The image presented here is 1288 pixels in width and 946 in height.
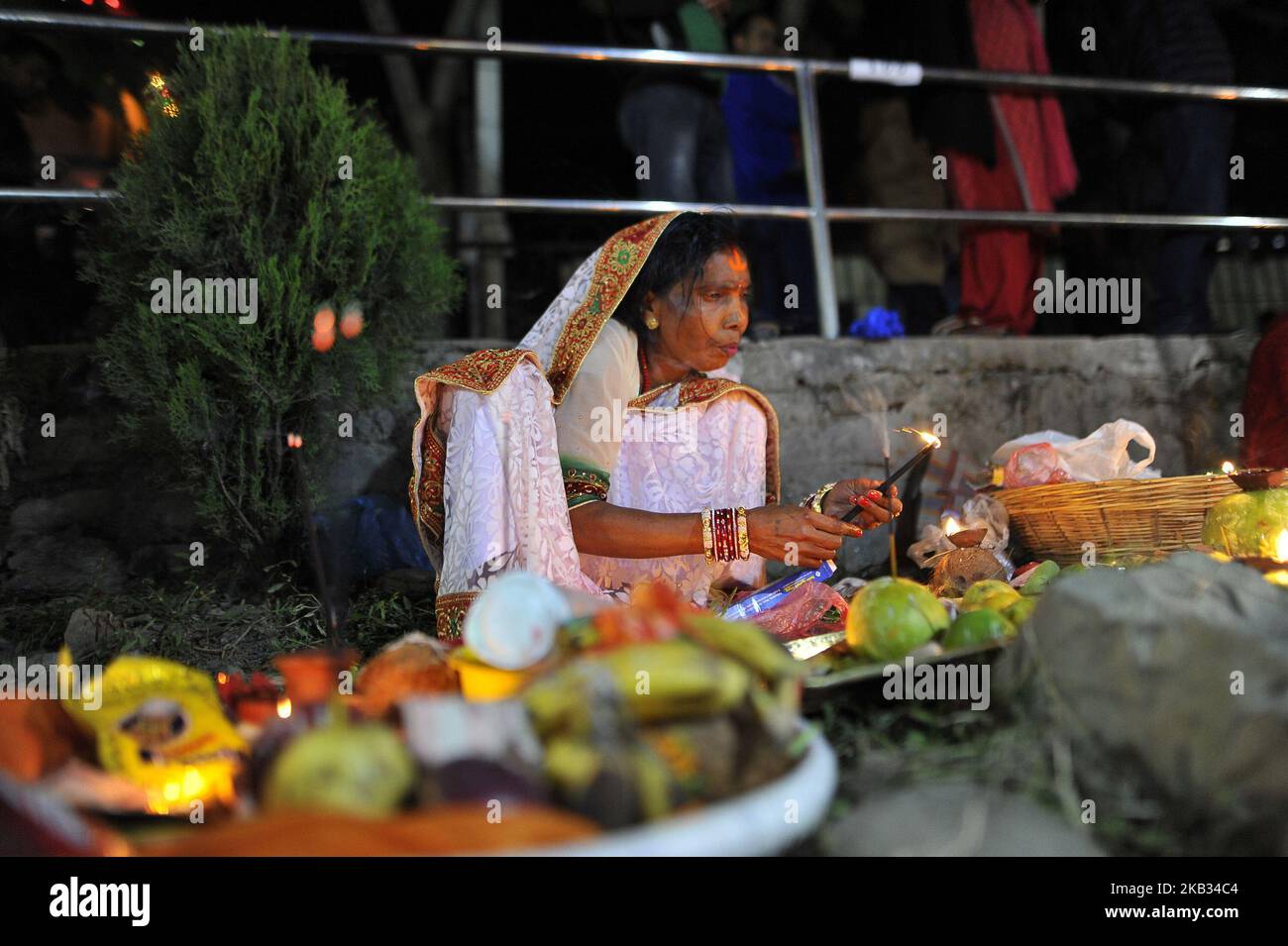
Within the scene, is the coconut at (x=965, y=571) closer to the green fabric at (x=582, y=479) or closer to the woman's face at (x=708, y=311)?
the woman's face at (x=708, y=311)

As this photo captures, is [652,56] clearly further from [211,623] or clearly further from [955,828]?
[955,828]

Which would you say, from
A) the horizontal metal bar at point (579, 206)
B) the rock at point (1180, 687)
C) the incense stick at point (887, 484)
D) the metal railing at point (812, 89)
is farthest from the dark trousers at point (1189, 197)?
the rock at point (1180, 687)

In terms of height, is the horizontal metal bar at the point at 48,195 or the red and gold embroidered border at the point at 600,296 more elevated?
the horizontal metal bar at the point at 48,195

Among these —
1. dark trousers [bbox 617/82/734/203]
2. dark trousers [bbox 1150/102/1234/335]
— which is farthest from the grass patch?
dark trousers [bbox 1150/102/1234/335]

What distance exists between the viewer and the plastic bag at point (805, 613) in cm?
247

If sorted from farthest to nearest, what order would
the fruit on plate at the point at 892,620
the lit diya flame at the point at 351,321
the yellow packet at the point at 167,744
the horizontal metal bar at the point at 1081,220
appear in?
the horizontal metal bar at the point at 1081,220 < the lit diya flame at the point at 351,321 < the fruit on plate at the point at 892,620 < the yellow packet at the point at 167,744

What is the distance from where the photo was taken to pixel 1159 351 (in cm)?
434

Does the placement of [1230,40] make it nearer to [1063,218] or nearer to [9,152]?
[1063,218]

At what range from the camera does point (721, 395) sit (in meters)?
3.20

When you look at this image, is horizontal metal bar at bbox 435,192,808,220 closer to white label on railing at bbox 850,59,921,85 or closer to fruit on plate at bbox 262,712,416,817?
white label on railing at bbox 850,59,921,85

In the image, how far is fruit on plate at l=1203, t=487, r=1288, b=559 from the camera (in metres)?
2.37

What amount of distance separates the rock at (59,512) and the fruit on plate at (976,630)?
2.95 m
